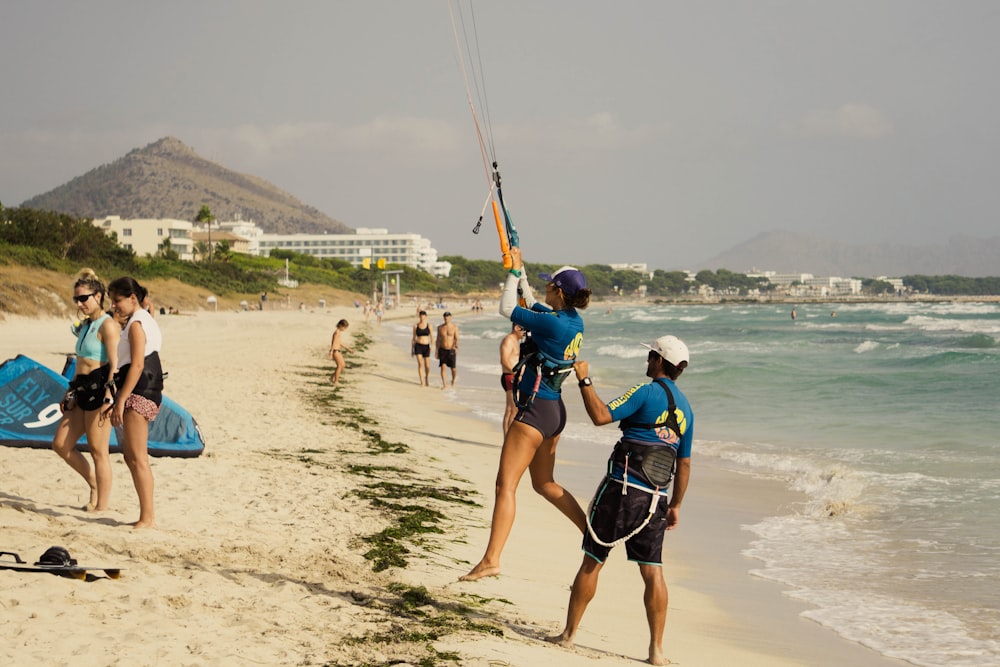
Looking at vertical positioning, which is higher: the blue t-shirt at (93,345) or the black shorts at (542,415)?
the blue t-shirt at (93,345)

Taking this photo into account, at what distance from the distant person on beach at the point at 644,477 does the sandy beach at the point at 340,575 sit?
0.45 metres

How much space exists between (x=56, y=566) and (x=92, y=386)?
1.76m

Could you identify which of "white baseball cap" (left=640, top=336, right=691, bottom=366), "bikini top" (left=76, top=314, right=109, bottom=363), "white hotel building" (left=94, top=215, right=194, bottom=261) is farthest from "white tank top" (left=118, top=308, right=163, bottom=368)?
"white hotel building" (left=94, top=215, right=194, bottom=261)

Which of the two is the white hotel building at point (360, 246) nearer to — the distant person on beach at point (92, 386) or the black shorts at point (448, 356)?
the black shorts at point (448, 356)

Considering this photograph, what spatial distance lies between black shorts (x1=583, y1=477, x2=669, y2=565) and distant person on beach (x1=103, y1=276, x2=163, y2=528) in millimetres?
3029

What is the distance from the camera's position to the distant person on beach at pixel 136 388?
570 centimetres

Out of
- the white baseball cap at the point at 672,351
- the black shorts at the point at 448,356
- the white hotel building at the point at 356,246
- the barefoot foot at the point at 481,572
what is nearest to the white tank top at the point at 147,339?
the barefoot foot at the point at 481,572

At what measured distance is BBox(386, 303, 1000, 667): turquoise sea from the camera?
5.85 metres

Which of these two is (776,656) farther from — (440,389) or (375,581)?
(440,389)

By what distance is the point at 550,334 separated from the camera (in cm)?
478

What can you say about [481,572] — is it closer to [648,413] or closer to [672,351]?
[648,413]

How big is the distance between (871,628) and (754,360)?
25429 mm

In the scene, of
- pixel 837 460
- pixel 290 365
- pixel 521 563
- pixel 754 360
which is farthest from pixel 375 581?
pixel 754 360

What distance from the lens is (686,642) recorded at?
507 cm
